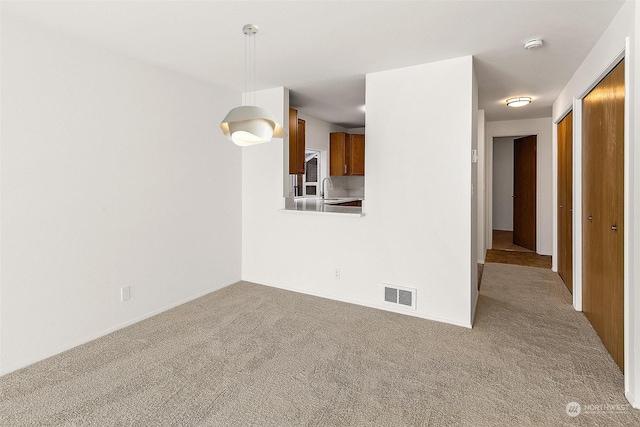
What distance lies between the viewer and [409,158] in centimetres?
342

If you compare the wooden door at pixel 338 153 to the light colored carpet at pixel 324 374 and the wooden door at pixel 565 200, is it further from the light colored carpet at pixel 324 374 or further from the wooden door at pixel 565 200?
the light colored carpet at pixel 324 374

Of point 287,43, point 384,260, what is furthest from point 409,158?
point 287,43

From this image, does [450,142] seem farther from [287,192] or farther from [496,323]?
[287,192]

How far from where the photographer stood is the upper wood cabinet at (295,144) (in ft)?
15.2

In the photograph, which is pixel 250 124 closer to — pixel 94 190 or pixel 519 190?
pixel 94 190

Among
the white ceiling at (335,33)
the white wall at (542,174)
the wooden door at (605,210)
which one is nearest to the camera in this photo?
the white ceiling at (335,33)

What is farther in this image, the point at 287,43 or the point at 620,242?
the point at 287,43

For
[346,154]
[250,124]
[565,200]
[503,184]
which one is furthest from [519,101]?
[503,184]

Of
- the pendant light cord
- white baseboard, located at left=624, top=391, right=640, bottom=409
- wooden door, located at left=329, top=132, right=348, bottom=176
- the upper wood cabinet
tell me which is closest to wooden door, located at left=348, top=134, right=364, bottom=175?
wooden door, located at left=329, top=132, right=348, bottom=176

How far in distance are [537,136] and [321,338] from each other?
575cm

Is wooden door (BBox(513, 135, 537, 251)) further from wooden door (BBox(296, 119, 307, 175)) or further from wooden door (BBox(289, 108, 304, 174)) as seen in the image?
wooden door (BBox(289, 108, 304, 174))

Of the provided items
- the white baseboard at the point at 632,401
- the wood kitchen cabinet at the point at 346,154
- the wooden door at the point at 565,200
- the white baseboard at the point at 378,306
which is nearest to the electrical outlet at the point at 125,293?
the white baseboard at the point at 378,306

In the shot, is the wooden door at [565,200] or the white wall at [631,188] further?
the wooden door at [565,200]

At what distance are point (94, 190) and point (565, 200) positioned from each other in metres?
5.21
